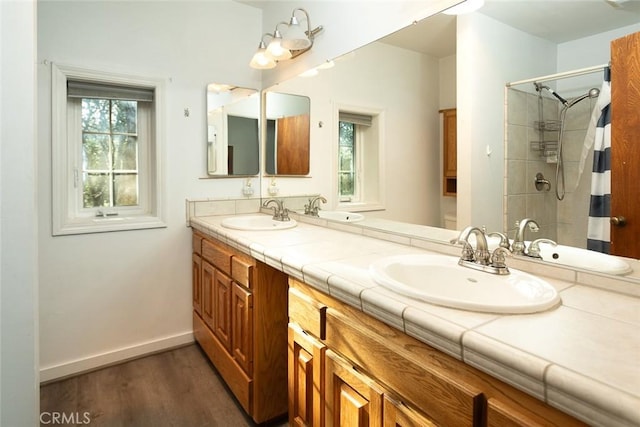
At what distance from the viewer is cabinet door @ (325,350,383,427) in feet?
3.11

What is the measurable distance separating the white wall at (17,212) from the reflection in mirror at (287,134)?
4.83 feet

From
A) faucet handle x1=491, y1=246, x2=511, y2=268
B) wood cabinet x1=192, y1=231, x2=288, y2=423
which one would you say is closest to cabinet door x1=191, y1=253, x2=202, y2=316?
wood cabinet x1=192, y1=231, x2=288, y2=423

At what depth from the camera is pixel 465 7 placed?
4.49ft

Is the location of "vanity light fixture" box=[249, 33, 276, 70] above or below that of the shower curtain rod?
above

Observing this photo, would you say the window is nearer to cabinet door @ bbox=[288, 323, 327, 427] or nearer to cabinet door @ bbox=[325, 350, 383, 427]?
cabinet door @ bbox=[288, 323, 327, 427]

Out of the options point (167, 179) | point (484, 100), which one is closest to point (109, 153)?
point (167, 179)

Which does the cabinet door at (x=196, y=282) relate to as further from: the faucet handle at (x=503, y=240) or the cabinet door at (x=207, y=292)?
the faucet handle at (x=503, y=240)

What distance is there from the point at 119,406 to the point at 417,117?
2045 millimetres

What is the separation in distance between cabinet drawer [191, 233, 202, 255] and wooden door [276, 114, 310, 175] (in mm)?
721

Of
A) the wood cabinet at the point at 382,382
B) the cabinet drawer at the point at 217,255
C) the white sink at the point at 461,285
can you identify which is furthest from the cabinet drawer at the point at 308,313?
the cabinet drawer at the point at 217,255

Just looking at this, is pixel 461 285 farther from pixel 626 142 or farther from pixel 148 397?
pixel 148 397

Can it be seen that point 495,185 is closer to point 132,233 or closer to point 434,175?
point 434,175

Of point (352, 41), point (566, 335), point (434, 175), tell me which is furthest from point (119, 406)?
point (352, 41)

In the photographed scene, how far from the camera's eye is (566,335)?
693 millimetres
